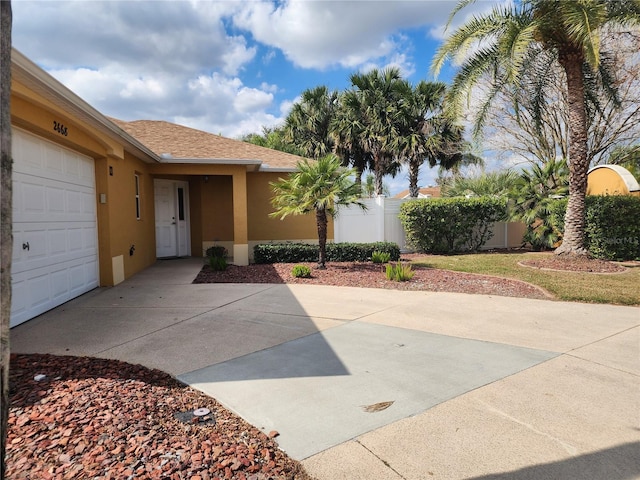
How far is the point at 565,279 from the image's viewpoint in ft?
29.8

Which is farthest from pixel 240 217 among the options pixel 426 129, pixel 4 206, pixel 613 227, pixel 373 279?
pixel 426 129

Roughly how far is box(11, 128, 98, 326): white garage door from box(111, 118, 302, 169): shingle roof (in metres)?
4.17

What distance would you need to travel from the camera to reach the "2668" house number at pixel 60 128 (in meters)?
6.16

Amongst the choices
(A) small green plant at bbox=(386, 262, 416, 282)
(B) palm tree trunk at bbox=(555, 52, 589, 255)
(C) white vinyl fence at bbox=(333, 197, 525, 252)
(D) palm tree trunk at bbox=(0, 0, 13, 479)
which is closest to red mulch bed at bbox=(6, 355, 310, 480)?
(D) palm tree trunk at bbox=(0, 0, 13, 479)

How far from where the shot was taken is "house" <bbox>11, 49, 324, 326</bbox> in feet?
18.5

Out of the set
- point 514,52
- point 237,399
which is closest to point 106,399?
point 237,399

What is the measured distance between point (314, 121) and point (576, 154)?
652 inches

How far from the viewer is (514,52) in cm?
949

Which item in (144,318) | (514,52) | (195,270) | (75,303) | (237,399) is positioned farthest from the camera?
(195,270)

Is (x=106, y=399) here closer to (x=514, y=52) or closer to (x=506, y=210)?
(x=514, y=52)

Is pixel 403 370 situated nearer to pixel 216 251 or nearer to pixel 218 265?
pixel 218 265

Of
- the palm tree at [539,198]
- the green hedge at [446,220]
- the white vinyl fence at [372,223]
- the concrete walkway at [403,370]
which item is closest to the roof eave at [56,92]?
the concrete walkway at [403,370]

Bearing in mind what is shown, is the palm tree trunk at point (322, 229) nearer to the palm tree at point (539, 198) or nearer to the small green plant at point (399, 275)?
the small green plant at point (399, 275)

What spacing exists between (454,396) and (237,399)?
6.19 feet
